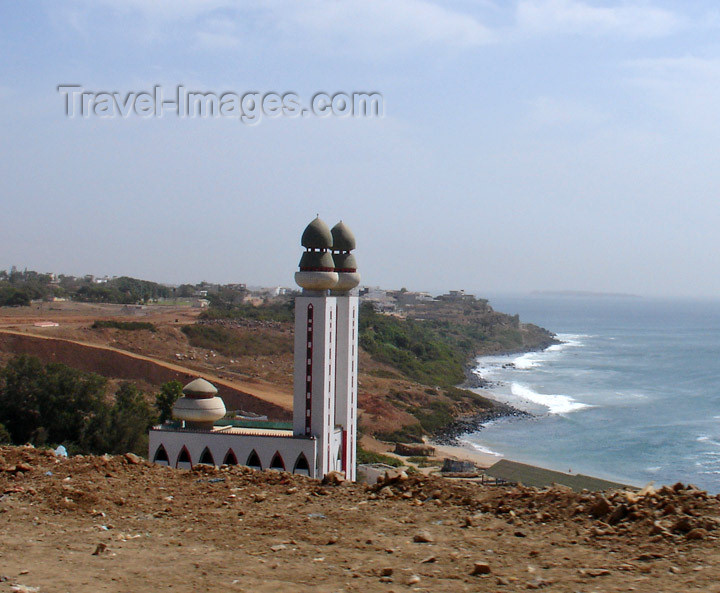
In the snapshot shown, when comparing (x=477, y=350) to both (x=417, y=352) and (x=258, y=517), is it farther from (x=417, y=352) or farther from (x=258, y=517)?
(x=258, y=517)

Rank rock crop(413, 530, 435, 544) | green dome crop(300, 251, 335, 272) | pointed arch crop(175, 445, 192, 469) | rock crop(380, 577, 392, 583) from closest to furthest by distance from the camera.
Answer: rock crop(380, 577, 392, 583) → rock crop(413, 530, 435, 544) → pointed arch crop(175, 445, 192, 469) → green dome crop(300, 251, 335, 272)

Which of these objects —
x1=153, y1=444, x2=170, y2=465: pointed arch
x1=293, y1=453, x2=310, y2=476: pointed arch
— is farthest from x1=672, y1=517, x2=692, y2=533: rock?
x1=153, y1=444, x2=170, y2=465: pointed arch

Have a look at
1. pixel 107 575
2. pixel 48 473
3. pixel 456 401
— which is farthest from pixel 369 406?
pixel 107 575

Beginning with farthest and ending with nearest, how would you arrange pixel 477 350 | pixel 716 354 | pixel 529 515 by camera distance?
pixel 477 350, pixel 716 354, pixel 529 515

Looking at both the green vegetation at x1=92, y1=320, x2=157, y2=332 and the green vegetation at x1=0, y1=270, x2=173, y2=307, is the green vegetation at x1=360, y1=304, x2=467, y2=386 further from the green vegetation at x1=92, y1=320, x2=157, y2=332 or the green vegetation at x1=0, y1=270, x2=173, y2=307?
the green vegetation at x1=0, y1=270, x2=173, y2=307

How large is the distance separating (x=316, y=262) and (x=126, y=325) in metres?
43.2

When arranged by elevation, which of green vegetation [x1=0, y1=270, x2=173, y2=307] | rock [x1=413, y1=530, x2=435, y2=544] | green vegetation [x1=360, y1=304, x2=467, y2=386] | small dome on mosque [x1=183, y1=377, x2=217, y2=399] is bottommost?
green vegetation [x1=360, y1=304, x2=467, y2=386]

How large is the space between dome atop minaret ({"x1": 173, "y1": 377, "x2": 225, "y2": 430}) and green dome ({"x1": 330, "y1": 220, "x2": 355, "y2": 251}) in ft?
22.0

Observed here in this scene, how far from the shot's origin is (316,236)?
82.3 feet

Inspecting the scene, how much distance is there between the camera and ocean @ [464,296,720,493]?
44.0 m

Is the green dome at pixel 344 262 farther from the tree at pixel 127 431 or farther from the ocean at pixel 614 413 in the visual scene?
the ocean at pixel 614 413

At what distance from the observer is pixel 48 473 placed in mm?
12180

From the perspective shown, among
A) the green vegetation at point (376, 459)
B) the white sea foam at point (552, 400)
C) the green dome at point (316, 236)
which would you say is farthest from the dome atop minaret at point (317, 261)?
the white sea foam at point (552, 400)

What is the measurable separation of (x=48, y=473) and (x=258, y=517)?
424 centimetres
